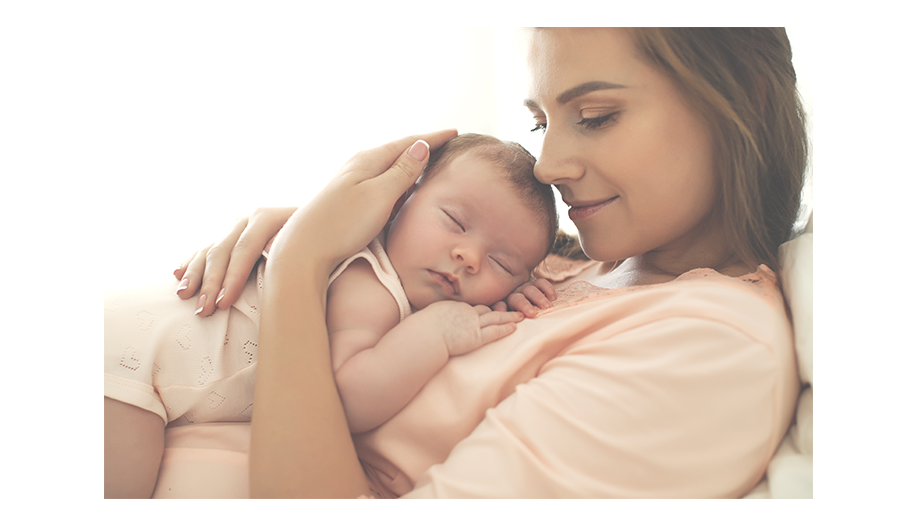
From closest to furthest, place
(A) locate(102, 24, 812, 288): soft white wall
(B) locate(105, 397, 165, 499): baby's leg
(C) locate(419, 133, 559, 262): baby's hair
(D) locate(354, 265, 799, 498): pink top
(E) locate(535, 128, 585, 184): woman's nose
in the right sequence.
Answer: (D) locate(354, 265, 799, 498): pink top → (B) locate(105, 397, 165, 499): baby's leg → (E) locate(535, 128, 585, 184): woman's nose → (C) locate(419, 133, 559, 262): baby's hair → (A) locate(102, 24, 812, 288): soft white wall

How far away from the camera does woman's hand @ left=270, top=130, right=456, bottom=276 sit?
0.94 meters

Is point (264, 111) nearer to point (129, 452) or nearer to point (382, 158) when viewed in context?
point (382, 158)

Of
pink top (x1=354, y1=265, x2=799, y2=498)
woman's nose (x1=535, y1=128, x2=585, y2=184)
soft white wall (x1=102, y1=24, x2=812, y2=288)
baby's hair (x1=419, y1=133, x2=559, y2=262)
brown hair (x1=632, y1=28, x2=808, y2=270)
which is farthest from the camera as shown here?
soft white wall (x1=102, y1=24, x2=812, y2=288)

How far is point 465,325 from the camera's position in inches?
36.5

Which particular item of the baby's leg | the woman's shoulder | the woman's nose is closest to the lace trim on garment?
the woman's shoulder

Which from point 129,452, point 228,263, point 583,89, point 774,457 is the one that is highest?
point 583,89

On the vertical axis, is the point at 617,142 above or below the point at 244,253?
above

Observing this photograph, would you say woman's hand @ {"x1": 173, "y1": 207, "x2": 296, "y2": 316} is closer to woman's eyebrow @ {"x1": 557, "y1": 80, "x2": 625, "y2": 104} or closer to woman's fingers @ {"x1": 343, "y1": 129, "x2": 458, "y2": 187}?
woman's fingers @ {"x1": 343, "y1": 129, "x2": 458, "y2": 187}

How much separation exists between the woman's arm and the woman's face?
36 centimetres

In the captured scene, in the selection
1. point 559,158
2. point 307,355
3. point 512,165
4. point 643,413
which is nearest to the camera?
point 643,413

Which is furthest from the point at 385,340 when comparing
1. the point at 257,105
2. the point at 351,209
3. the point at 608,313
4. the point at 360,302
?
the point at 257,105

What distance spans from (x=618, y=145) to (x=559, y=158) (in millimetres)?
118

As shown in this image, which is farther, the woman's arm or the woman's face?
the woman's face

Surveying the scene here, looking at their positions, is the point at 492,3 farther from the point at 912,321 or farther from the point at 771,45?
the point at 912,321
